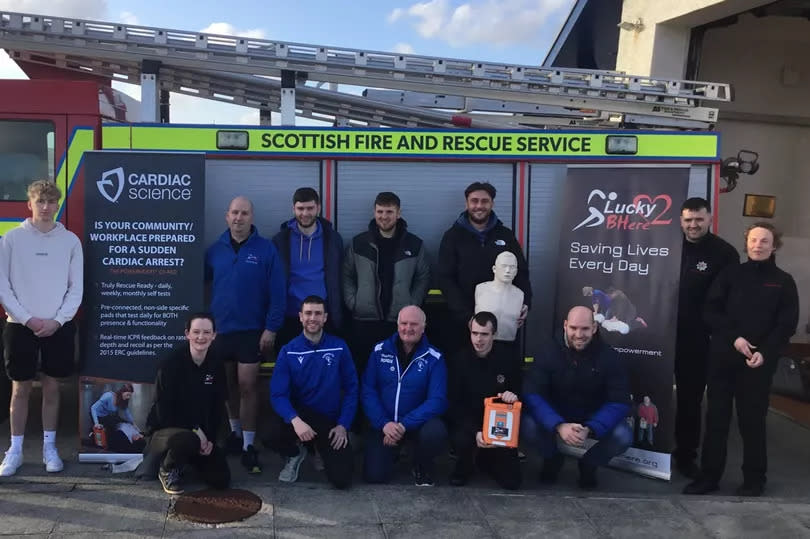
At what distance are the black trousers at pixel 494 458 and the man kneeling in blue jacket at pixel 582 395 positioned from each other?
0.18 m

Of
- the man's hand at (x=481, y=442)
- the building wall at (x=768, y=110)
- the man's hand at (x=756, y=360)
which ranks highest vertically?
the building wall at (x=768, y=110)

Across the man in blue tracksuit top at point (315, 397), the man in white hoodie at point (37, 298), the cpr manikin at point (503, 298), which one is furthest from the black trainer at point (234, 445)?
the cpr manikin at point (503, 298)

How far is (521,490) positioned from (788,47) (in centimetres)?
925

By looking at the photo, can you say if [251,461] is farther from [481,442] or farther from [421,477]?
[481,442]

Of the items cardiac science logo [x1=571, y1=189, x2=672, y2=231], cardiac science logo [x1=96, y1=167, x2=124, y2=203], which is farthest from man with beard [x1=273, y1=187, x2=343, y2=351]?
cardiac science logo [x1=571, y1=189, x2=672, y2=231]

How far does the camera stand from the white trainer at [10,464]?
4.45 m

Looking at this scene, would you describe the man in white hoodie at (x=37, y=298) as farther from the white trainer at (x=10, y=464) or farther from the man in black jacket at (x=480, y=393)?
the man in black jacket at (x=480, y=393)

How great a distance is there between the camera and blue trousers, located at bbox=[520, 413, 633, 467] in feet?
15.2

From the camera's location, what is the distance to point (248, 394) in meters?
4.93

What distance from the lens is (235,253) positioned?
4918 millimetres

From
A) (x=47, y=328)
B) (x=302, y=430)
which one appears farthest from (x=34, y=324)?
(x=302, y=430)

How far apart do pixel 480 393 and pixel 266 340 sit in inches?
60.7

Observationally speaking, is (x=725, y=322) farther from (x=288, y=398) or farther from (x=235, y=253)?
(x=235, y=253)

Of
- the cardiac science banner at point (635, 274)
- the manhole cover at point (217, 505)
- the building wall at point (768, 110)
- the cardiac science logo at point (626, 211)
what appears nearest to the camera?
the manhole cover at point (217, 505)
